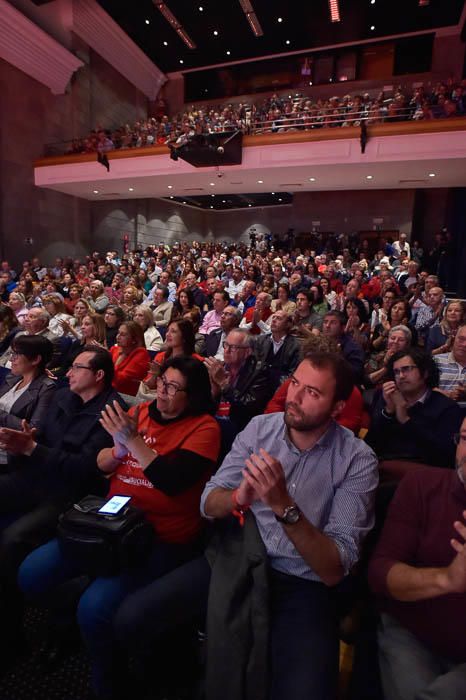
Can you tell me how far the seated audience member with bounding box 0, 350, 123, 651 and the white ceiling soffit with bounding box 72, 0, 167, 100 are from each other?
13.1 m

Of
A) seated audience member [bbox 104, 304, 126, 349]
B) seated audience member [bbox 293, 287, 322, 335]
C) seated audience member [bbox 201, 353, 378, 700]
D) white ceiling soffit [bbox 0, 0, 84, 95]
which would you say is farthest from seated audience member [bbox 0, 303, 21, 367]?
white ceiling soffit [bbox 0, 0, 84, 95]

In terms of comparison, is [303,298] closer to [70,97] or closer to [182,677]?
[182,677]

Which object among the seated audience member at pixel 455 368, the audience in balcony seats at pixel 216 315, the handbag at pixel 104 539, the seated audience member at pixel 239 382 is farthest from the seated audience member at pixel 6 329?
the seated audience member at pixel 455 368

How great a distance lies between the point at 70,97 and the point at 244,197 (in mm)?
6612

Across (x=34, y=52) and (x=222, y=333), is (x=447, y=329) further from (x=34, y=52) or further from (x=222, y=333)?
(x=34, y=52)

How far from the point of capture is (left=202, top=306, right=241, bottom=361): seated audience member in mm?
3387

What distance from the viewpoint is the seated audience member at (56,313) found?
13.9 feet

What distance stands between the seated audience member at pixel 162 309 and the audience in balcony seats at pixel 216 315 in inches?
16.5

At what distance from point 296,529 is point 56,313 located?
3981 millimetres

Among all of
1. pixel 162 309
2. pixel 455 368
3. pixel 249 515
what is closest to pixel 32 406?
pixel 249 515

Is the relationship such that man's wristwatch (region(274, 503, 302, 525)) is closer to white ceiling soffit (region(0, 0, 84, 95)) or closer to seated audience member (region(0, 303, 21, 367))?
seated audience member (region(0, 303, 21, 367))

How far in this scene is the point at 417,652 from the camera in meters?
1.05

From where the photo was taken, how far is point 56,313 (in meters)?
4.39

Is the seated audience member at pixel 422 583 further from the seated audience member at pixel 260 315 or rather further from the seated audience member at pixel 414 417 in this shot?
the seated audience member at pixel 260 315
